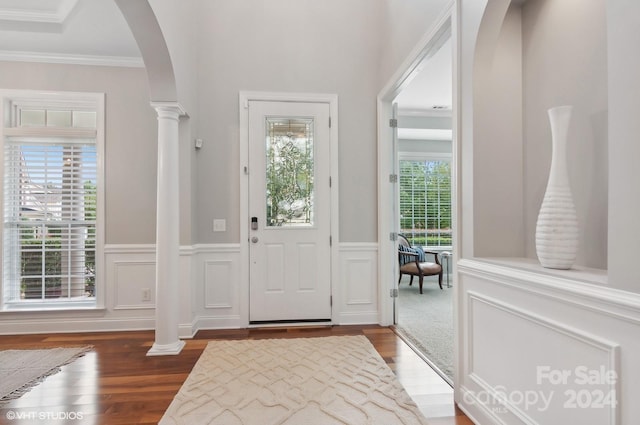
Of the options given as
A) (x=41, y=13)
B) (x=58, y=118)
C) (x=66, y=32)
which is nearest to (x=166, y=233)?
(x=58, y=118)

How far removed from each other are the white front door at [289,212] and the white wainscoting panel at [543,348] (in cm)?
171

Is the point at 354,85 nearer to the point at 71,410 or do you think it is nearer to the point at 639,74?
the point at 639,74

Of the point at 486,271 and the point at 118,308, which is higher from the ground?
the point at 486,271

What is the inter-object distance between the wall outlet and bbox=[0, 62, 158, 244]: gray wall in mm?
632

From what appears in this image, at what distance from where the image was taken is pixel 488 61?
1.73 m

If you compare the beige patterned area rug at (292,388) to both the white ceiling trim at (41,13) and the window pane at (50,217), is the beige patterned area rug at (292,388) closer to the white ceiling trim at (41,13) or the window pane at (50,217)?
the window pane at (50,217)

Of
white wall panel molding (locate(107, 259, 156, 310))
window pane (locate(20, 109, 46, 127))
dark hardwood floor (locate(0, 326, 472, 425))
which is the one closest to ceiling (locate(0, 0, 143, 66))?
window pane (locate(20, 109, 46, 127))

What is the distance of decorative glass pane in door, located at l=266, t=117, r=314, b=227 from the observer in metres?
3.34

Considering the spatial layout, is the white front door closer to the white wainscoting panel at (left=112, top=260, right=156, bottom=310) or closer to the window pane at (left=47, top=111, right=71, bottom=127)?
the white wainscoting panel at (left=112, top=260, right=156, bottom=310)

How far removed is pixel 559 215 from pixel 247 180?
2.64 metres

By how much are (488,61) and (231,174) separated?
96.2 inches

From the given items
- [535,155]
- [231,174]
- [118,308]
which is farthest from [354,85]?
[118,308]

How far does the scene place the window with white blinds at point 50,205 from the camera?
10.5 ft

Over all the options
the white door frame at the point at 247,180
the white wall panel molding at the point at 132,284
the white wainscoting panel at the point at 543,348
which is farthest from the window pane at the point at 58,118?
the white wainscoting panel at the point at 543,348
